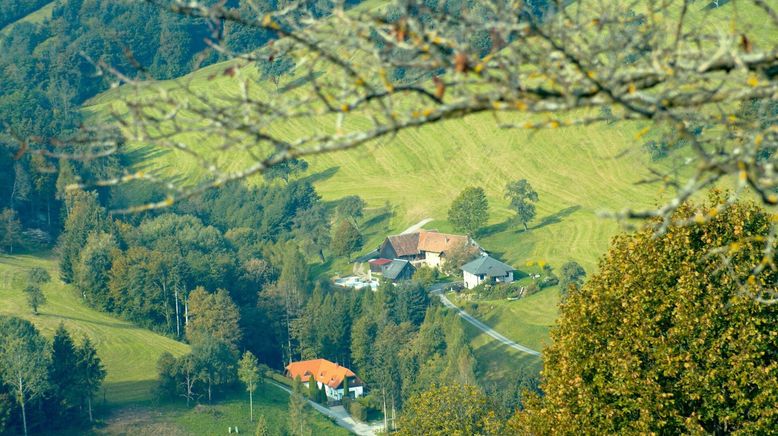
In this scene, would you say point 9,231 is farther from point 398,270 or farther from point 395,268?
point 398,270

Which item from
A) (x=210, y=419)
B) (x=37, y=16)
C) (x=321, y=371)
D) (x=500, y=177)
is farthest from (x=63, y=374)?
(x=37, y=16)

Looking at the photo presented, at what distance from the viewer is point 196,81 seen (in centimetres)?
13875

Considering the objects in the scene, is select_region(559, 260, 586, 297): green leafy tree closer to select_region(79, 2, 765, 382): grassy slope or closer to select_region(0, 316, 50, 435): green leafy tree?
select_region(79, 2, 765, 382): grassy slope

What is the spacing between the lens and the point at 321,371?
3492 inches

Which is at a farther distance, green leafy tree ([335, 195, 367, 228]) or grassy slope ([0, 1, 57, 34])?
grassy slope ([0, 1, 57, 34])

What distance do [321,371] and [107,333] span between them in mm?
18567

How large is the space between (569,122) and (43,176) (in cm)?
12552

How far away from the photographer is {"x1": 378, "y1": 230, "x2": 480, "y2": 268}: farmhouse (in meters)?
109

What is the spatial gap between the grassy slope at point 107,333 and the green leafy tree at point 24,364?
544 centimetres

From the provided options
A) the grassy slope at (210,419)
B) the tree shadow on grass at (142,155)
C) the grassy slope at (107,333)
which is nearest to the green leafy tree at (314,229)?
the tree shadow on grass at (142,155)

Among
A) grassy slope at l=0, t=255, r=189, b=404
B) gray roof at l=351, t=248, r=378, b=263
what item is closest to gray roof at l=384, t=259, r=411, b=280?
gray roof at l=351, t=248, r=378, b=263

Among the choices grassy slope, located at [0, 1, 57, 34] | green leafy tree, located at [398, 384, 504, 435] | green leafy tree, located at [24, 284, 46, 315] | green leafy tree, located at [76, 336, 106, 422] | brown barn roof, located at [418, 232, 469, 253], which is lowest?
brown barn roof, located at [418, 232, 469, 253]

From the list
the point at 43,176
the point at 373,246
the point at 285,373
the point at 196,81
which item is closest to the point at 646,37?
the point at 285,373

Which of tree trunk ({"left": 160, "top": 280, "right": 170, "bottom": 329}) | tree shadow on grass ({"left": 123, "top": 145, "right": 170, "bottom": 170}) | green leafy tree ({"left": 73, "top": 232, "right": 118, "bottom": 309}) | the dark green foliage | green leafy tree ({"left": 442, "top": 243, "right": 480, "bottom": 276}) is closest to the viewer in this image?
tree trunk ({"left": 160, "top": 280, "right": 170, "bottom": 329})
